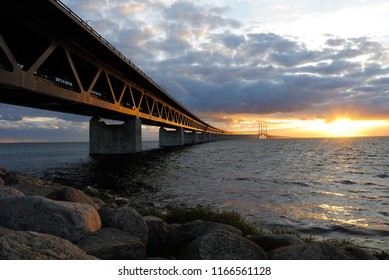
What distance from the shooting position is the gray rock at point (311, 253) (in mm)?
5590

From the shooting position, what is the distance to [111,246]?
551 centimetres

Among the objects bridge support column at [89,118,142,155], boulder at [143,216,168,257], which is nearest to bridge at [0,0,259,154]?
bridge support column at [89,118,142,155]

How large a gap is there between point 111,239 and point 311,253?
390cm

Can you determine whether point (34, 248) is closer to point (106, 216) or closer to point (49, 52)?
point (106, 216)

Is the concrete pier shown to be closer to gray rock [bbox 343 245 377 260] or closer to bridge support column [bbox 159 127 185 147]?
bridge support column [bbox 159 127 185 147]

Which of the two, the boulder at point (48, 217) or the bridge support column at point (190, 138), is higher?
the bridge support column at point (190, 138)

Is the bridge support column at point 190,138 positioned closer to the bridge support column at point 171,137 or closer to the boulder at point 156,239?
the bridge support column at point 171,137

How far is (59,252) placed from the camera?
448 centimetres

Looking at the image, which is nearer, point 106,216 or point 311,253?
point 311,253

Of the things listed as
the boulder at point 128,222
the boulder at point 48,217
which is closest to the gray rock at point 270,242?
the boulder at point 128,222

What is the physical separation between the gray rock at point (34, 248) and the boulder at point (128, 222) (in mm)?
2089

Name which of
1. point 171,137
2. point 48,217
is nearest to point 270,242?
point 48,217
